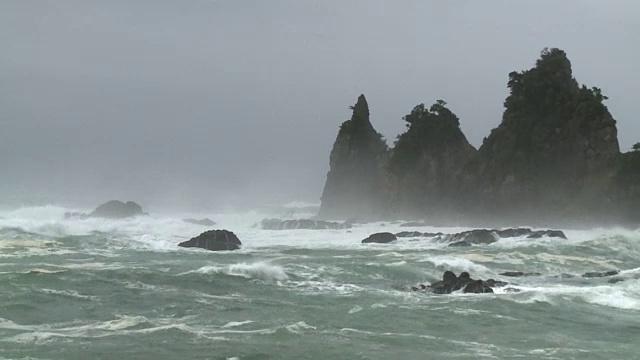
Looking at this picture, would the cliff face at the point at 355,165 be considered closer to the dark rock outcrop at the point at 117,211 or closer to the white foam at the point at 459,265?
the dark rock outcrop at the point at 117,211

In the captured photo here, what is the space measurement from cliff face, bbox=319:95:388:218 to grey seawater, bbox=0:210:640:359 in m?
65.7

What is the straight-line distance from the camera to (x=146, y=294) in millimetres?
17984

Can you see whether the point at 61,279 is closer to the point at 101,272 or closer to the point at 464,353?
the point at 101,272

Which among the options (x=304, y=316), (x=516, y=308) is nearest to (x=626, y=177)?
(x=516, y=308)

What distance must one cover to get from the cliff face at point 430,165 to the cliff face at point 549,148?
5326 millimetres

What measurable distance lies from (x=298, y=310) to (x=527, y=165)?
5425 centimetres

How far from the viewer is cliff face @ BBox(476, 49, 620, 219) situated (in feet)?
203

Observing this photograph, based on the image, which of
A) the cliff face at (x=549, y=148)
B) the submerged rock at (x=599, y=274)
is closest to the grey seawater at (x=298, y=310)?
the submerged rock at (x=599, y=274)

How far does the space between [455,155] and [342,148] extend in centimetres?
2297

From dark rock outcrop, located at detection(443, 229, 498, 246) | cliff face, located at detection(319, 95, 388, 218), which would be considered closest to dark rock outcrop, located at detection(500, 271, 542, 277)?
dark rock outcrop, located at detection(443, 229, 498, 246)

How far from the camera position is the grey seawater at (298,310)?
12.3 meters

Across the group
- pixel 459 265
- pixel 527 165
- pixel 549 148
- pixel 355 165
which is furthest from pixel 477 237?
pixel 355 165

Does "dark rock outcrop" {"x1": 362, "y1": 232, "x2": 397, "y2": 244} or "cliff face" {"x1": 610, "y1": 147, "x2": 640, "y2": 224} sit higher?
"cliff face" {"x1": 610, "y1": 147, "x2": 640, "y2": 224}

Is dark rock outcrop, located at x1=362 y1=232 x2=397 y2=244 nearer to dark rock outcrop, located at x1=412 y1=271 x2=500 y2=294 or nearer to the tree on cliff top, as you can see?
dark rock outcrop, located at x1=412 y1=271 x2=500 y2=294
